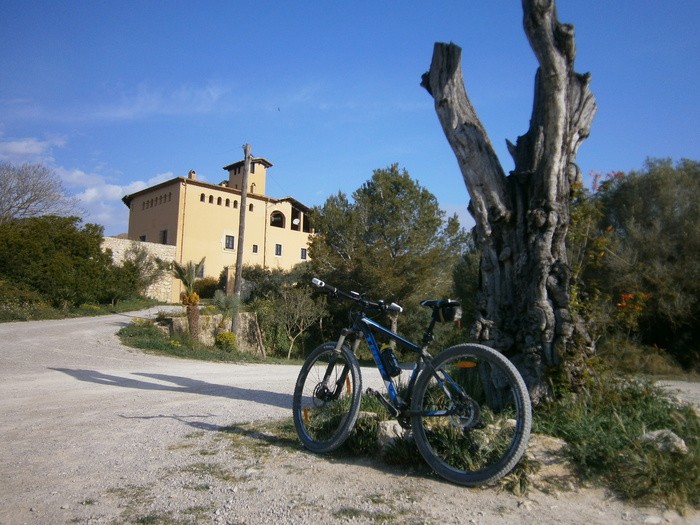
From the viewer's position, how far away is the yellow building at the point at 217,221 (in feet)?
141

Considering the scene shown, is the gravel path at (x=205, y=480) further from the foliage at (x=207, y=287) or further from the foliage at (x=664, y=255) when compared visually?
the foliage at (x=207, y=287)

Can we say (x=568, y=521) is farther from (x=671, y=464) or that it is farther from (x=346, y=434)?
(x=346, y=434)

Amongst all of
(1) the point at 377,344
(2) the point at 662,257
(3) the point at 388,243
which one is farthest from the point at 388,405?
(3) the point at 388,243

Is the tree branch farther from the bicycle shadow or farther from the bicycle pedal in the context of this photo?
the bicycle shadow

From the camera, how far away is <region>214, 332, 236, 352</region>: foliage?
851 inches

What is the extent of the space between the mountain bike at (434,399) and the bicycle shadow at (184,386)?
7.02 feet

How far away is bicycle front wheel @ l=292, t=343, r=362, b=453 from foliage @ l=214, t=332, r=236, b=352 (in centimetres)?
1732

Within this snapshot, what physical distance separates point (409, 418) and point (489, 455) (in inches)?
26.2

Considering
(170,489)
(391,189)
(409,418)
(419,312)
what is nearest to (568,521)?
(409,418)

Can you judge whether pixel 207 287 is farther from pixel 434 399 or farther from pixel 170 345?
pixel 434 399

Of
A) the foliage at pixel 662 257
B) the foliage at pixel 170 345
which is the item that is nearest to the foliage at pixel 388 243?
the foliage at pixel 170 345

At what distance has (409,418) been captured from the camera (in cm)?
403

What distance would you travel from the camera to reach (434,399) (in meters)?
4.03

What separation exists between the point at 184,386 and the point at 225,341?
1282 centimetres
